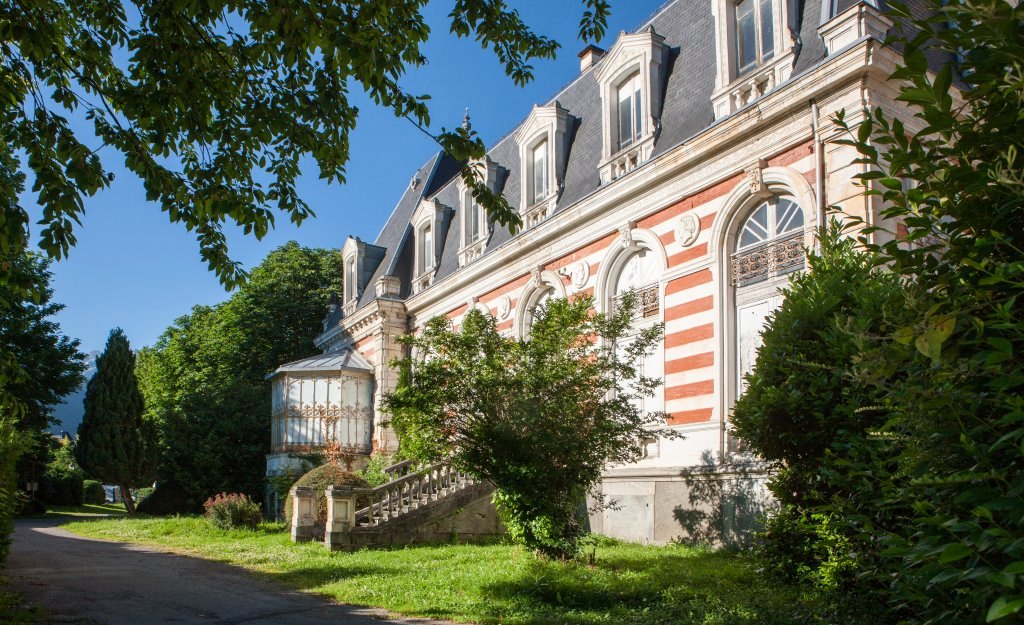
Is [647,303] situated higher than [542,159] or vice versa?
[542,159]

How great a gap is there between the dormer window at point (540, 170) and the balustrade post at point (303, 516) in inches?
328

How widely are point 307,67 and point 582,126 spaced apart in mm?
11697

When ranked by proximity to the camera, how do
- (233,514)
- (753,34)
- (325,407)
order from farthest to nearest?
(325,407) → (233,514) → (753,34)

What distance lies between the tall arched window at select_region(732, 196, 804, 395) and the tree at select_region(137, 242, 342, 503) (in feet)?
67.5

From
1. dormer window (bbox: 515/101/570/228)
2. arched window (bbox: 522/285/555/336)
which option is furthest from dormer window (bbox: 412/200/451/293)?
arched window (bbox: 522/285/555/336)

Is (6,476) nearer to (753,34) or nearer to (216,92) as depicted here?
(216,92)

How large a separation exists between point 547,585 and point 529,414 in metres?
2.18

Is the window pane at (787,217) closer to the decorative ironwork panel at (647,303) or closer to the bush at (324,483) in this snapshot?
the decorative ironwork panel at (647,303)

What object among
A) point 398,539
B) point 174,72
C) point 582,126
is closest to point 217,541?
point 398,539

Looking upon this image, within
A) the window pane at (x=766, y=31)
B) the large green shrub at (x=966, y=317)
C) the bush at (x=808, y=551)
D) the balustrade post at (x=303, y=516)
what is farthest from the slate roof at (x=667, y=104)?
the large green shrub at (x=966, y=317)

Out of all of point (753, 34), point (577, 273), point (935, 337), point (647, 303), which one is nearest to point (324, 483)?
point (577, 273)

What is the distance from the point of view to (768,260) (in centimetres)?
1245

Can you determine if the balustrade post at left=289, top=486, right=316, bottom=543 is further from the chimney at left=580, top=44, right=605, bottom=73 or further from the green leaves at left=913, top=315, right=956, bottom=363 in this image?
the green leaves at left=913, top=315, right=956, bottom=363

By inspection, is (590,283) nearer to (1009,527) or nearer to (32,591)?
(32,591)
